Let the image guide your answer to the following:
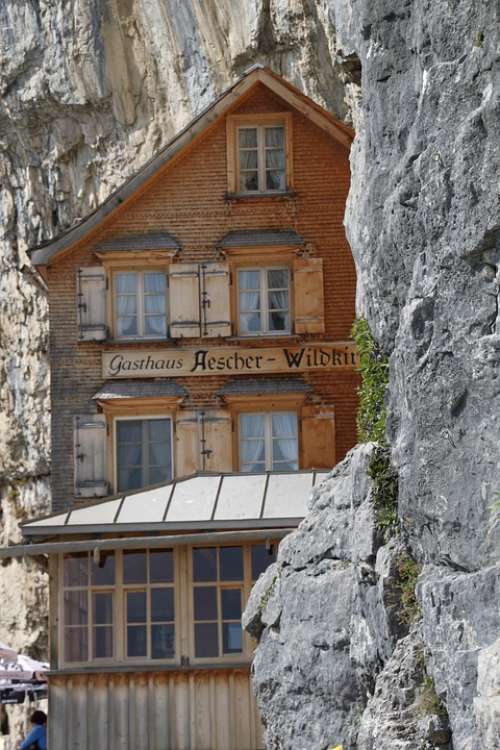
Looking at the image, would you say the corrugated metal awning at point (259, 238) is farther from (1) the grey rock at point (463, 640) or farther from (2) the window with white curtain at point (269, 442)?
(1) the grey rock at point (463, 640)

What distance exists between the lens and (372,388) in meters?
17.1

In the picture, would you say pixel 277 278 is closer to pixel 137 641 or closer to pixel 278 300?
pixel 278 300

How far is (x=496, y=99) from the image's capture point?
45.4ft

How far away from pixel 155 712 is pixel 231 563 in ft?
Answer: 7.16

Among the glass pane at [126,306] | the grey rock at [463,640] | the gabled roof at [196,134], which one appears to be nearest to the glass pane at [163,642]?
the glass pane at [126,306]

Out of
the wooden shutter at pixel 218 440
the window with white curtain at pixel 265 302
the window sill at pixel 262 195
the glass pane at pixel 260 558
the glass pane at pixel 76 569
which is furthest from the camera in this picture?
the window sill at pixel 262 195

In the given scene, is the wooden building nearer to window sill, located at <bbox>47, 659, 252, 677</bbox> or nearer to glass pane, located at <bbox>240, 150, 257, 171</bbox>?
glass pane, located at <bbox>240, 150, 257, 171</bbox>

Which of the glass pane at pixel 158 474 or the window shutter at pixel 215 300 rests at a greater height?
the window shutter at pixel 215 300

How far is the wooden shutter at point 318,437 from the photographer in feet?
83.4

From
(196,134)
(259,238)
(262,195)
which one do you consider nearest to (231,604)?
(259,238)

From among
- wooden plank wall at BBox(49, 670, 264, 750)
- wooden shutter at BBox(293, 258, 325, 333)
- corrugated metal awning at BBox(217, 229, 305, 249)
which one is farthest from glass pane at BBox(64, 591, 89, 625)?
corrugated metal awning at BBox(217, 229, 305, 249)

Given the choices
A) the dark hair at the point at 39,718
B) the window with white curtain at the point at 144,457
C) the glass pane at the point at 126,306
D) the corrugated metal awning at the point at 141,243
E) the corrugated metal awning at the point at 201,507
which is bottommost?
the dark hair at the point at 39,718

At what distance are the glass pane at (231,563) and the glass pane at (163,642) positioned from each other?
973 mm

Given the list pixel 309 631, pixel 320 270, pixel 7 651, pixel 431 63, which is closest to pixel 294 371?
pixel 320 270
